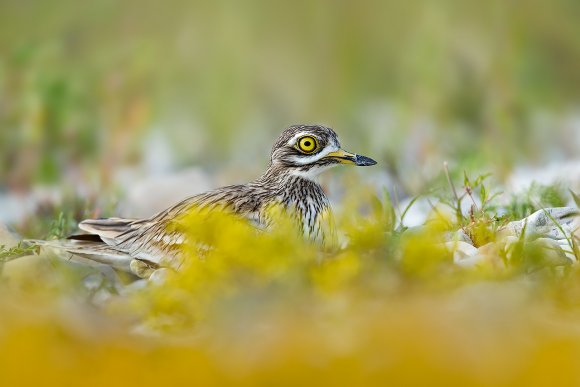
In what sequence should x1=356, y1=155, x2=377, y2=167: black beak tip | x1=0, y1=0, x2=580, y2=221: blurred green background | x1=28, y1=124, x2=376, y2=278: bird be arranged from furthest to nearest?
x1=0, y1=0, x2=580, y2=221: blurred green background → x1=356, y1=155, x2=377, y2=167: black beak tip → x1=28, y1=124, x2=376, y2=278: bird

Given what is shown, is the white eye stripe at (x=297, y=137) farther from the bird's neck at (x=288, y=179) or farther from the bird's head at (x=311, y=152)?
the bird's neck at (x=288, y=179)

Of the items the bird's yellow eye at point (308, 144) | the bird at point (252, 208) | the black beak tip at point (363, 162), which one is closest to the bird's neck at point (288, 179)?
the bird at point (252, 208)

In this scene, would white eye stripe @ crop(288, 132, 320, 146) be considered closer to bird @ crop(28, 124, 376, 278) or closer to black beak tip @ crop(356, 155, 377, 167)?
bird @ crop(28, 124, 376, 278)

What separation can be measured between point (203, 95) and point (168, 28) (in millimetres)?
1092

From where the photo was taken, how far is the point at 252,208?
4707mm

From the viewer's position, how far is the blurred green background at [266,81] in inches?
388

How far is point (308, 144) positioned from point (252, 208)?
48 cm

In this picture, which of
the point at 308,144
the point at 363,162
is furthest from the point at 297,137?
the point at 363,162

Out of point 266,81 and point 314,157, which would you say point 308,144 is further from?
point 266,81

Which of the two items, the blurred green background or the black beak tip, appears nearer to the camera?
the black beak tip

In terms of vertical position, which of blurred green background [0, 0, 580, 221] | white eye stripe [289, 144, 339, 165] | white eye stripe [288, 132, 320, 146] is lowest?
white eye stripe [289, 144, 339, 165]

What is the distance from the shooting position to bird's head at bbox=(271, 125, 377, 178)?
4953 mm

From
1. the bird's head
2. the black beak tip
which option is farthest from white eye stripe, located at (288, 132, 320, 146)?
the black beak tip

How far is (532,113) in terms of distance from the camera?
396 inches
